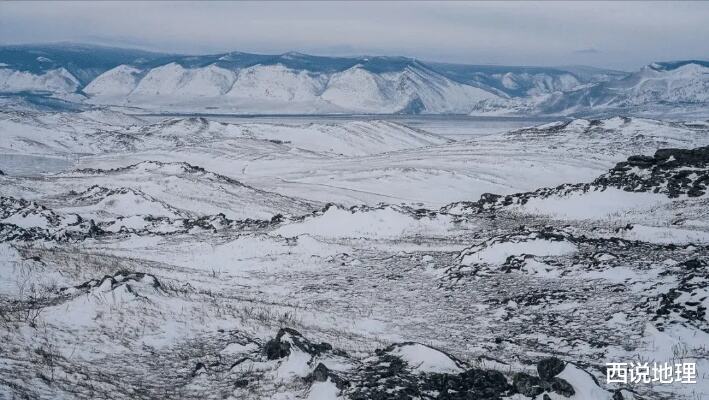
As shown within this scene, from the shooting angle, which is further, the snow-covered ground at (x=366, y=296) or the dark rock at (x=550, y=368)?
the snow-covered ground at (x=366, y=296)

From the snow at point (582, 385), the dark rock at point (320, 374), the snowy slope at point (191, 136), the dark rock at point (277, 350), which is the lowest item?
the snowy slope at point (191, 136)

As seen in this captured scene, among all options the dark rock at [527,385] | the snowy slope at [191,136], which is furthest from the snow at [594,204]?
the snowy slope at [191,136]

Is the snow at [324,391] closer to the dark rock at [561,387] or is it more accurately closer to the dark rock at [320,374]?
the dark rock at [320,374]

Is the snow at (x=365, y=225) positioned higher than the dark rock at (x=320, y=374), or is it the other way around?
the dark rock at (x=320, y=374)

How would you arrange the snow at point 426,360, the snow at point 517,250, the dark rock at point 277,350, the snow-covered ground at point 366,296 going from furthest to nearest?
the snow at point 517,250 → the dark rock at point 277,350 → the snow at point 426,360 → the snow-covered ground at point 366,296

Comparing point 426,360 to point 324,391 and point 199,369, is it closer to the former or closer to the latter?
point 324,391

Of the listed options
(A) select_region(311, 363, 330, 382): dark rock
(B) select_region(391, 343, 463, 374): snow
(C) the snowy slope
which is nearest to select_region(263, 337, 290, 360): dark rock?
(A) select_region(311, 363, 330, 382): dark rock

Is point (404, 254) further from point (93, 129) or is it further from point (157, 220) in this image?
point (93, 129)

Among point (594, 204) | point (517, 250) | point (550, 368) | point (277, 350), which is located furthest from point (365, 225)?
point (550, 368)
